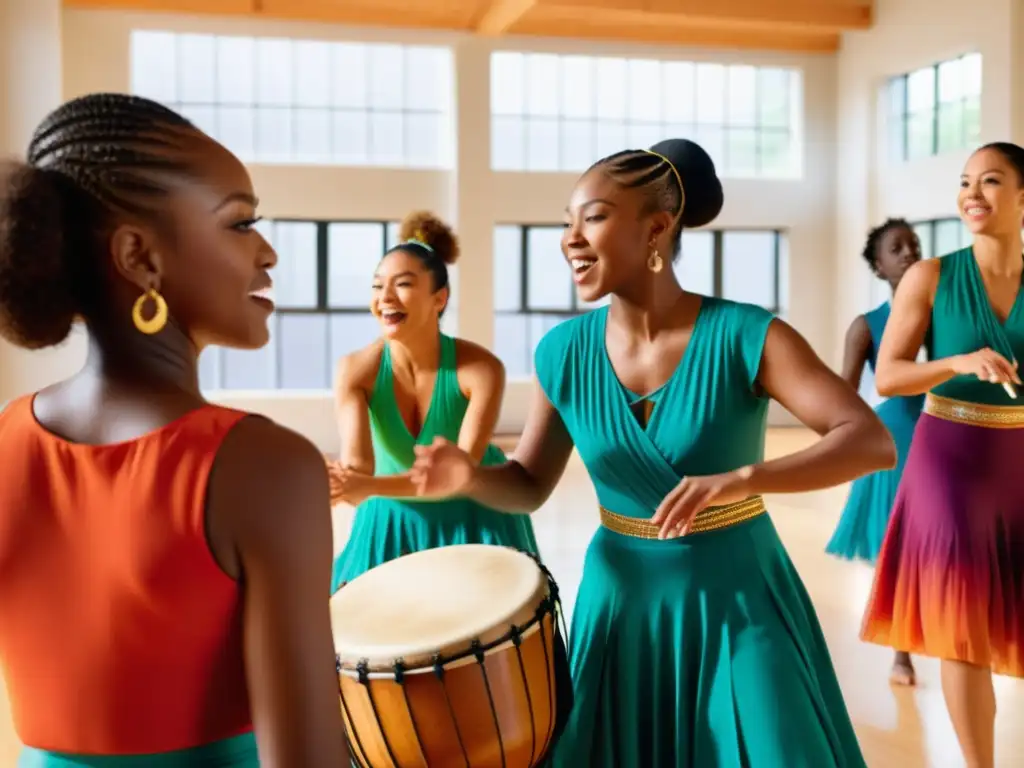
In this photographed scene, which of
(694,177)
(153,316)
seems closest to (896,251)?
(694,177)

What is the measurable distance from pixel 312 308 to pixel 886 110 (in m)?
7.33

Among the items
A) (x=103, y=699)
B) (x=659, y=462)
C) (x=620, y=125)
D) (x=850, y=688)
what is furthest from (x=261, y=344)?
(x=620, y=125)

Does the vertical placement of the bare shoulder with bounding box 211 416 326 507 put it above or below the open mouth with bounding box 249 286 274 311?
below

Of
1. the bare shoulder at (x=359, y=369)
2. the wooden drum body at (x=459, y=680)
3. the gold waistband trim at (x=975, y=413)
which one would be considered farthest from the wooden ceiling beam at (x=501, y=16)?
the wooden drum body at (x=459, y=680)

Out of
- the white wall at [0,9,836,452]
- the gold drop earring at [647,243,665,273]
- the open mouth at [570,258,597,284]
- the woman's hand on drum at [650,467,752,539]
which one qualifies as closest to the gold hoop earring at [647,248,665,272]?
the gold drop earring at [647,243,665,273]

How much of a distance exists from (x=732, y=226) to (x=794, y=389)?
41.3ft

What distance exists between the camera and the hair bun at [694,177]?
85.3 inches

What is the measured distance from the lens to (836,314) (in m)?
14.5

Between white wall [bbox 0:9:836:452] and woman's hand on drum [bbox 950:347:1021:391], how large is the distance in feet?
33.0

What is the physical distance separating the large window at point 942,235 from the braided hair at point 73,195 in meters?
11.8

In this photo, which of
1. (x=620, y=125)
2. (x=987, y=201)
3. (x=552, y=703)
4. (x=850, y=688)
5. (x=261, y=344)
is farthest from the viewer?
(x=620, y=125)

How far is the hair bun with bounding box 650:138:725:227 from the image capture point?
85.3 inches

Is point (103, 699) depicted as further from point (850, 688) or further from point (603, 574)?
point (850, 688)

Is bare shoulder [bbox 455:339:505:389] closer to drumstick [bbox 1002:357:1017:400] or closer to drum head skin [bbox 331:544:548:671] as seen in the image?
drum head skin [bbox 331:544:548:671]
